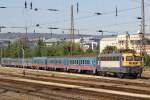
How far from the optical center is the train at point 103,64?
144 ft

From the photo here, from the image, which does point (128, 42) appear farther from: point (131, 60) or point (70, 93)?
point (70, 93)

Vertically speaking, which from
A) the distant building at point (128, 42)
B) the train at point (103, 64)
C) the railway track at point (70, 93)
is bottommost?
the railway track at point (70, 93)

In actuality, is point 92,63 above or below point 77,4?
below

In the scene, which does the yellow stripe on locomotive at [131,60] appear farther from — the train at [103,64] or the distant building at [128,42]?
the distant building at [128,42]

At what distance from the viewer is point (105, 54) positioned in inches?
1925

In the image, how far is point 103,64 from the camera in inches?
1929

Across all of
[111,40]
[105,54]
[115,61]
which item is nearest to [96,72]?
[105,54]

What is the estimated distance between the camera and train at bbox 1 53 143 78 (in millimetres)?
43775

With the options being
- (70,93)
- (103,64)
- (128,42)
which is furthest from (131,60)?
(128,42)

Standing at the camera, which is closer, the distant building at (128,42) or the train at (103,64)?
the train at (103,64)

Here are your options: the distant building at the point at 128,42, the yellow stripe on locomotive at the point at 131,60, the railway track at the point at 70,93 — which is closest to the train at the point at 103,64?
the yellow stripe on locomotive at the point at 131,60

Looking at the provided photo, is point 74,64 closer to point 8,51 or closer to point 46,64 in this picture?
point 46,64

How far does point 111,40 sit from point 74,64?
12626 centimetres

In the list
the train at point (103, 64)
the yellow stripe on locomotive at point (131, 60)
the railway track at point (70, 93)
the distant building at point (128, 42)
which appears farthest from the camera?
the distant building at point (128, 42)
